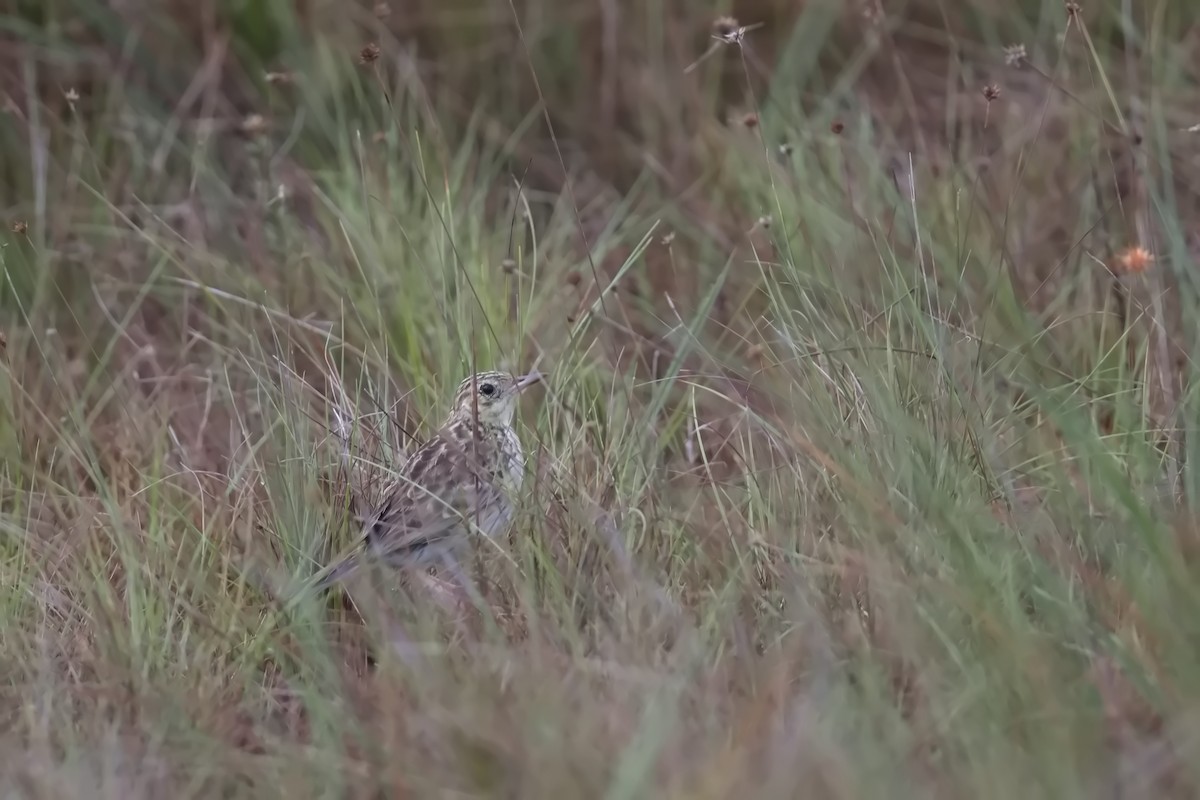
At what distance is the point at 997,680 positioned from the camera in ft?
9.27

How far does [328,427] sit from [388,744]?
1.36m

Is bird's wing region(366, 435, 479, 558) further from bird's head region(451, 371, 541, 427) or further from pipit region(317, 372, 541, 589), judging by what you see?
bird's head region(451, 371, 541, 427)

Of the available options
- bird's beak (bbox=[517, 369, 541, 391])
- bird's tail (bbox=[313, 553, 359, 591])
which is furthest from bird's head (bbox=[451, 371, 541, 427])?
bird's tail (bbox=[313, 553, 359, 591])

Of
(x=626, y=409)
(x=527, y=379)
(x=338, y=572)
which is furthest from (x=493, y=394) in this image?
(x=338, y=572)

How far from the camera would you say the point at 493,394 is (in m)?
4.41

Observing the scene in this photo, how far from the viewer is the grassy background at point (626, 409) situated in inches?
112

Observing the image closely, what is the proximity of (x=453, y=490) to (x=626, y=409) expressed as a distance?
0.46m

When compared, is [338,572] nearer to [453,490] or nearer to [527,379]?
[453,490]

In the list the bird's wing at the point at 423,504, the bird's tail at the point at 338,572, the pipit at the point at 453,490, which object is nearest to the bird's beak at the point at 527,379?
the pipit at the point at 453,490

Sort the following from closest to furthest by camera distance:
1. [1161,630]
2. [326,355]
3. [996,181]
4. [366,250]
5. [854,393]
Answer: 1. [1161,630]
2. [854,393]
3. [326,355]
4. [366,250]
5. [996,181]

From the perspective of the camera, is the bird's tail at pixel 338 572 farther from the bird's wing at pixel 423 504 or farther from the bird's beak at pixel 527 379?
the bird's beak at pixel 527 379

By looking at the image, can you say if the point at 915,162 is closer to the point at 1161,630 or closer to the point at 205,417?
the point at 205,417

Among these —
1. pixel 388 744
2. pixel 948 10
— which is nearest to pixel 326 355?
pixel 388 744

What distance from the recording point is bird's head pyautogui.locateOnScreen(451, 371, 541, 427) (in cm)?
433
